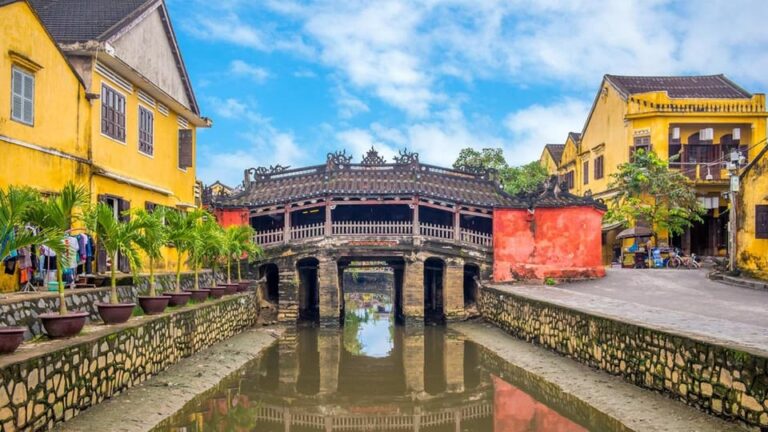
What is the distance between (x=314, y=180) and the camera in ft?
82.7

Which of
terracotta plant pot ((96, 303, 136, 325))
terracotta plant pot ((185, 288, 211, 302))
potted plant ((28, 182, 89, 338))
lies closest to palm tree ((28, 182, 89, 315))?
potted plant ((28, 182, 89, 338))

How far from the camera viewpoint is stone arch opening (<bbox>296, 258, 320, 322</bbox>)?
25.3 meters

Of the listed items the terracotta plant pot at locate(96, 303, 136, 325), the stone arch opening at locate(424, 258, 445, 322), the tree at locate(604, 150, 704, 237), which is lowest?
the stone arch opening at locate(424, 258, 445, 322)

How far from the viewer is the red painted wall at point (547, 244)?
23406 millimetres

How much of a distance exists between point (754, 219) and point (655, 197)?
29.0ft

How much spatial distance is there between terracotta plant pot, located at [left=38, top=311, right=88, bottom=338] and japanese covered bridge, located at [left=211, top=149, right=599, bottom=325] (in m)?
14.9

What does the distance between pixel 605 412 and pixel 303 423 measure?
14.1ft

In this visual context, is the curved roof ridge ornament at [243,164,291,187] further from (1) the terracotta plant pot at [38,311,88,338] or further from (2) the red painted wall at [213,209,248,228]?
(1) the terracotta plant pot at [38,311,88,338]

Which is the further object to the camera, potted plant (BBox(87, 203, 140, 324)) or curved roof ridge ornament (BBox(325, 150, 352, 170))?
curved roof ridge ornament (BBox(325, 150, 352, 170))

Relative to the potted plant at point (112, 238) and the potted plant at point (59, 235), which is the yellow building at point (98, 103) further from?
the potted plant at point (59, 235)

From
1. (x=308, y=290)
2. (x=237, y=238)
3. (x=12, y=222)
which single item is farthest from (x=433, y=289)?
(x=12, y=222)

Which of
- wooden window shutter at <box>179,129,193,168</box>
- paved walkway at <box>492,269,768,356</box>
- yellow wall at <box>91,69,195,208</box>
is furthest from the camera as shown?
wooden window shutter at <box>179,129,193,168</box>

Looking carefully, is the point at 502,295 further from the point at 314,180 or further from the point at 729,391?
the point at 729,391

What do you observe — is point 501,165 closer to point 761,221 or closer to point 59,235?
point 761,221
